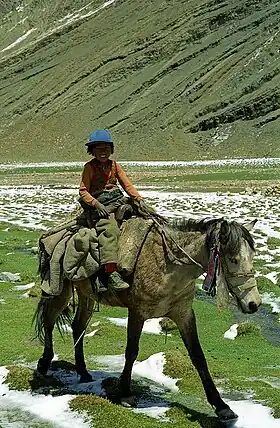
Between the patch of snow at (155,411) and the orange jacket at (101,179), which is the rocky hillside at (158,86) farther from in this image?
the patch of snow at (155,411)

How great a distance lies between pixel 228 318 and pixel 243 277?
8.30 m

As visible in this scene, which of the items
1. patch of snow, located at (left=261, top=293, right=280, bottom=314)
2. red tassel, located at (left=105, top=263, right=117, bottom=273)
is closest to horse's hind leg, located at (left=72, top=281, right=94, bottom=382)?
red tassel, located at (left=105, top=263, right=117, bottom=273)

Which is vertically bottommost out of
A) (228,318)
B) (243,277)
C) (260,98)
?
(228,318)

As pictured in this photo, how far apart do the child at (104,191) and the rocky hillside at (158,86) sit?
348ft

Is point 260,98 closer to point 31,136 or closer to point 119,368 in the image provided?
point 31,136

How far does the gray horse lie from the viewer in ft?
27.6

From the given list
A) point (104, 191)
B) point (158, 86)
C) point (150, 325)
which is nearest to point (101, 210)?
point (104, 191)

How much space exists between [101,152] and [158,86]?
134178mm

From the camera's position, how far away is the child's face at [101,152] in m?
9.66

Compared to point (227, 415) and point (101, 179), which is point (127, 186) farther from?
point (227, 415)

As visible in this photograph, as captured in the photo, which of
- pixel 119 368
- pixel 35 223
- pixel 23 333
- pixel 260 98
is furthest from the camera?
pixel 260 98

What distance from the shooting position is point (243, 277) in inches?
328

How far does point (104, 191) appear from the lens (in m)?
9.78

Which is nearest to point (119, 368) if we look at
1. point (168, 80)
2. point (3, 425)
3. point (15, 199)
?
point (3, 425)
